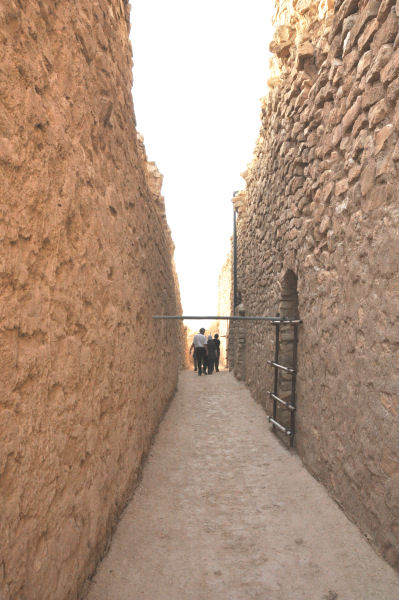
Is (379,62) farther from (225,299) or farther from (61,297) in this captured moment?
(225,299)

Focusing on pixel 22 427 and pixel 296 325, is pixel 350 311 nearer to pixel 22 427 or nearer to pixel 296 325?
pixel 296 325

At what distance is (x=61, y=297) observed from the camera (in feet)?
6.06

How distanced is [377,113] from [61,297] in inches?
89.6

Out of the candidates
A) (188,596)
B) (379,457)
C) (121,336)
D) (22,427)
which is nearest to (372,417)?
(379,457)

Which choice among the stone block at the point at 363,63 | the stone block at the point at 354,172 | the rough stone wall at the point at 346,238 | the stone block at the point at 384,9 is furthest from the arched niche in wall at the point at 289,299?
the stone block at the point at 384,9

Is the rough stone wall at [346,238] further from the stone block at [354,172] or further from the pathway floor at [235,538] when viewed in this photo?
the pathway floor at [235,538]

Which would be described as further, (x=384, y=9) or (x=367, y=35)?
(x=367, y=35)

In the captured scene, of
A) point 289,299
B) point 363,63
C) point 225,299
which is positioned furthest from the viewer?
point 225,299

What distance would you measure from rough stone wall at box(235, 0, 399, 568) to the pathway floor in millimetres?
231

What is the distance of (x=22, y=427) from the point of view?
4.78 feet

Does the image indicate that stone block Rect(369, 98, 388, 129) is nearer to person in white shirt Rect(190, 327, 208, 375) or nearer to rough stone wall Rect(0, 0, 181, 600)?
rough stone wall Rect(0, 0, 181, 600)

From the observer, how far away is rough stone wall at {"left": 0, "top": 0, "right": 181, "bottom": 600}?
1.40 m

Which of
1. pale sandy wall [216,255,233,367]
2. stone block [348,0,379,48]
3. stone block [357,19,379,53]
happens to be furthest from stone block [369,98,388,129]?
pale sandy wall [216,255,233,367]

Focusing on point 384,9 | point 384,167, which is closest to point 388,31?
point 384,9
